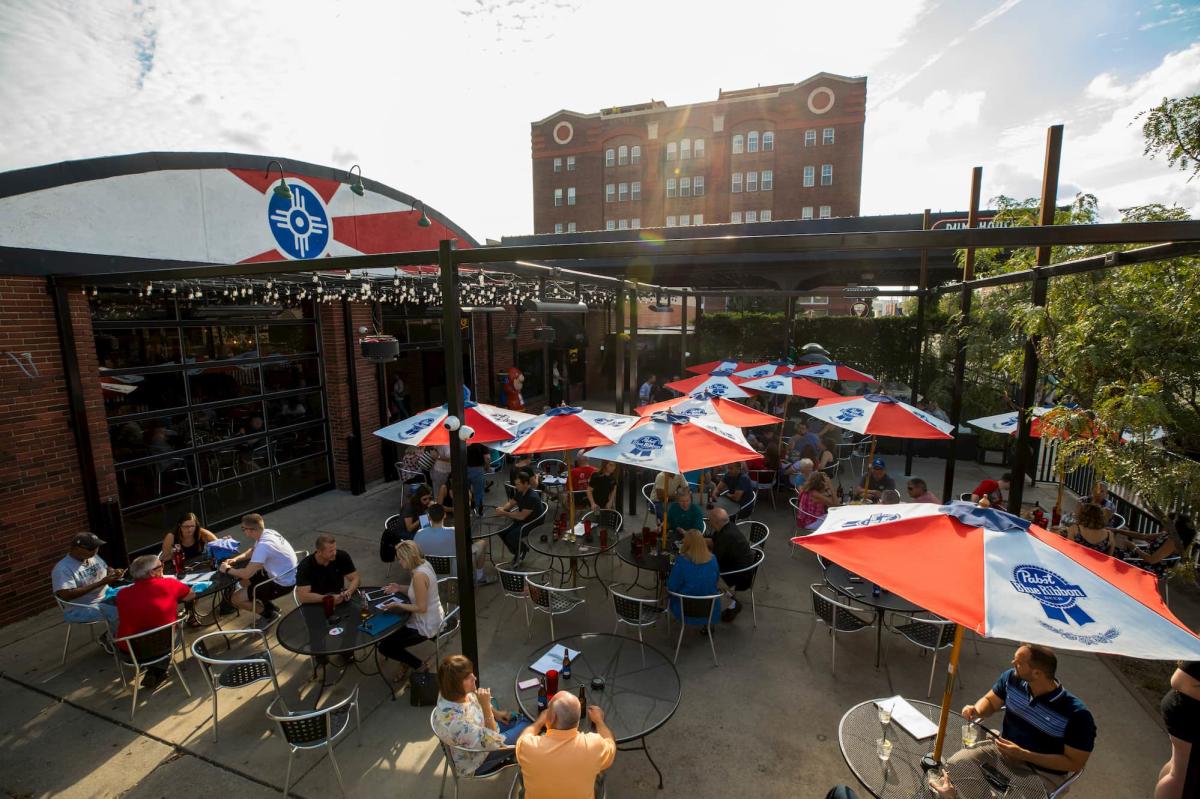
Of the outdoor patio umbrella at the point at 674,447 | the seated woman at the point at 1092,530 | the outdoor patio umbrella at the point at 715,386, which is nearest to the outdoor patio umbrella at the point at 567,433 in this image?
the outdoor patio umbrella at the point at 674,447

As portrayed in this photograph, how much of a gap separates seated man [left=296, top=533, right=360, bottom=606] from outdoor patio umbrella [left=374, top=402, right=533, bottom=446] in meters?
1.80

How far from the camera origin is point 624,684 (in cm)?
438

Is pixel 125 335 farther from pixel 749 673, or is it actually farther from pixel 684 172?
pixel 684 172

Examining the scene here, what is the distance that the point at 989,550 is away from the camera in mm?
3182

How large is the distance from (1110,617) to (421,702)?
16.7 feet

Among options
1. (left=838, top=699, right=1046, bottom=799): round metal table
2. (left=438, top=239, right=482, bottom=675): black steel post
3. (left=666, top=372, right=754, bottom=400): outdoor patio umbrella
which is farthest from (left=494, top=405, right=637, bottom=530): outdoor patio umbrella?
(left=666, top=372, right=754, bottom=400): outdoor patio umbrella

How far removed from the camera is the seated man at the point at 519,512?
7.36 metres

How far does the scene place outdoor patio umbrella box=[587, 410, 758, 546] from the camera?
6.19m

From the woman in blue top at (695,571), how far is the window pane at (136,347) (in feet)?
27.3

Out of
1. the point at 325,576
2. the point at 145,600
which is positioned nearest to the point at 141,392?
the point at 145,600

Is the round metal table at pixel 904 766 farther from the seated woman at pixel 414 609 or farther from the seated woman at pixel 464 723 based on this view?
the seated woman at pixel 414 609

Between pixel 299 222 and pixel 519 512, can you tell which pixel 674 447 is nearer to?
pixel 519 512

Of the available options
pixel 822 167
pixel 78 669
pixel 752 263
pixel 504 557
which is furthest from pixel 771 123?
pixel 78 669

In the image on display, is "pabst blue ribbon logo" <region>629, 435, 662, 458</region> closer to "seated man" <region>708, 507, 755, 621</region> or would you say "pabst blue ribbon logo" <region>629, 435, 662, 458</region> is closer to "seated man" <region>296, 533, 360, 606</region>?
"seated man" <region>708, 507, 755, 621</region>
